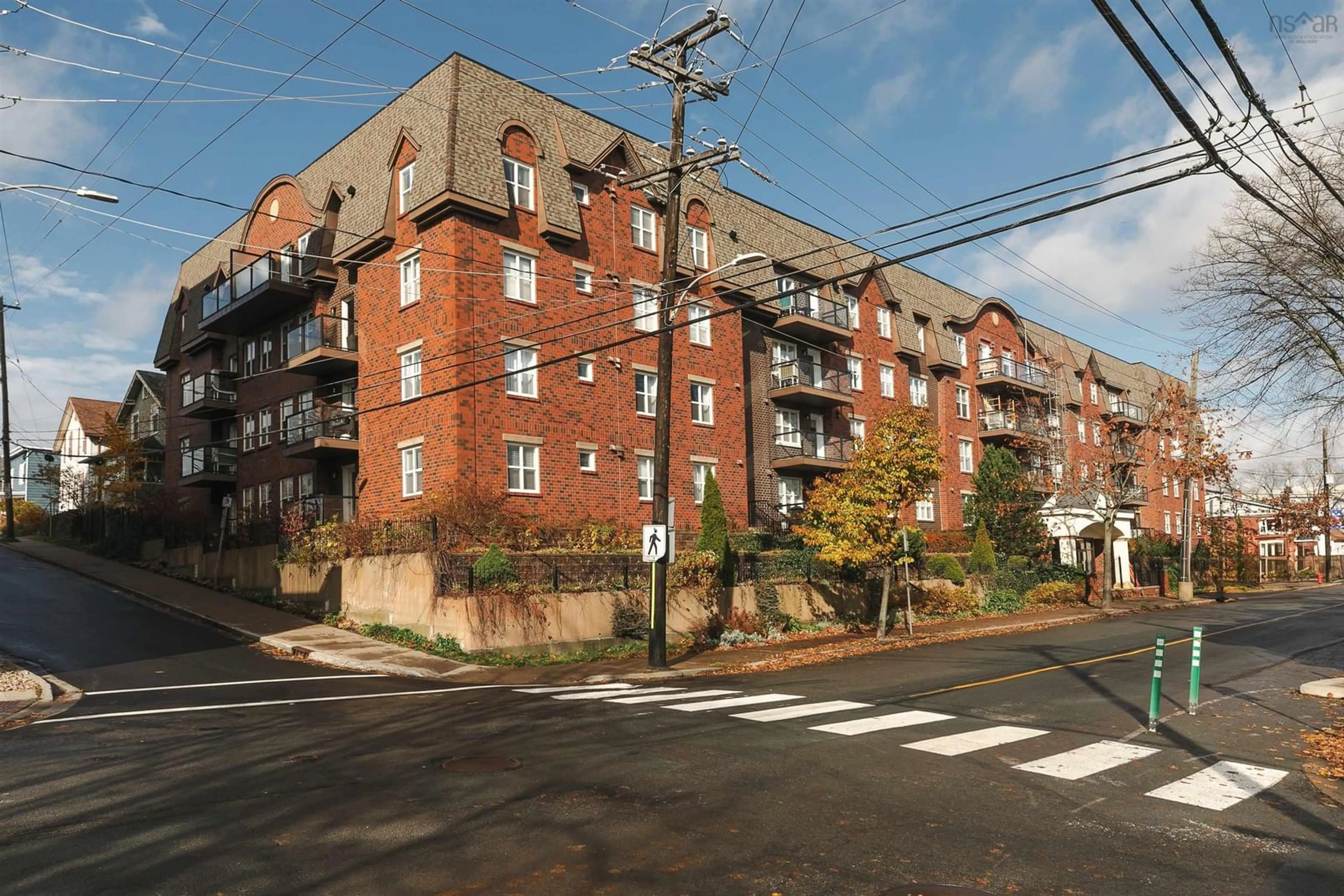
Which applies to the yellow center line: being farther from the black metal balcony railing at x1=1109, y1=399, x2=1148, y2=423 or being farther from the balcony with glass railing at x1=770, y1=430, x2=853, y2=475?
the black metal balcony railing at x1=1109, y1=399, x2=1148, y2=423

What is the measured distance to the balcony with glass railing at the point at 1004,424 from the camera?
46938 millimetres

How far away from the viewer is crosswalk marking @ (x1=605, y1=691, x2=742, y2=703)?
14.1m

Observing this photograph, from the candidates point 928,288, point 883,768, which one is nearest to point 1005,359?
point 928,288

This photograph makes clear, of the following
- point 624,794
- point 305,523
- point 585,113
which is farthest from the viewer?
point 585,113

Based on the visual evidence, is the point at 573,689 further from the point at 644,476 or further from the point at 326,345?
the point at 326,345

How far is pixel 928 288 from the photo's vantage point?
154 feet

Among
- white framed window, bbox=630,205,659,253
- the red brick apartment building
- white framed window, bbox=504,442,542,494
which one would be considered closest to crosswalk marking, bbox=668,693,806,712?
the red brick apartment building

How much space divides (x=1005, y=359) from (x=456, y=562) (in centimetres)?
3651

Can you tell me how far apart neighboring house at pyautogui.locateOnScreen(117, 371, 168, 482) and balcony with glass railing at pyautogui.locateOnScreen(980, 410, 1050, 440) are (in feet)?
134

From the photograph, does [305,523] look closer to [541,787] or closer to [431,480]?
[431,480]

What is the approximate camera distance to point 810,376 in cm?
3747

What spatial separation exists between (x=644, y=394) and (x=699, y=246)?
635 cm

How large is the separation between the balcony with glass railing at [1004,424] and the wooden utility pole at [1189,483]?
25.7ft

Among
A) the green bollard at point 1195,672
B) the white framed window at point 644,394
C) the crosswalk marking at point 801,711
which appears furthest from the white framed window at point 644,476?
the green bollard at point 1195,672
